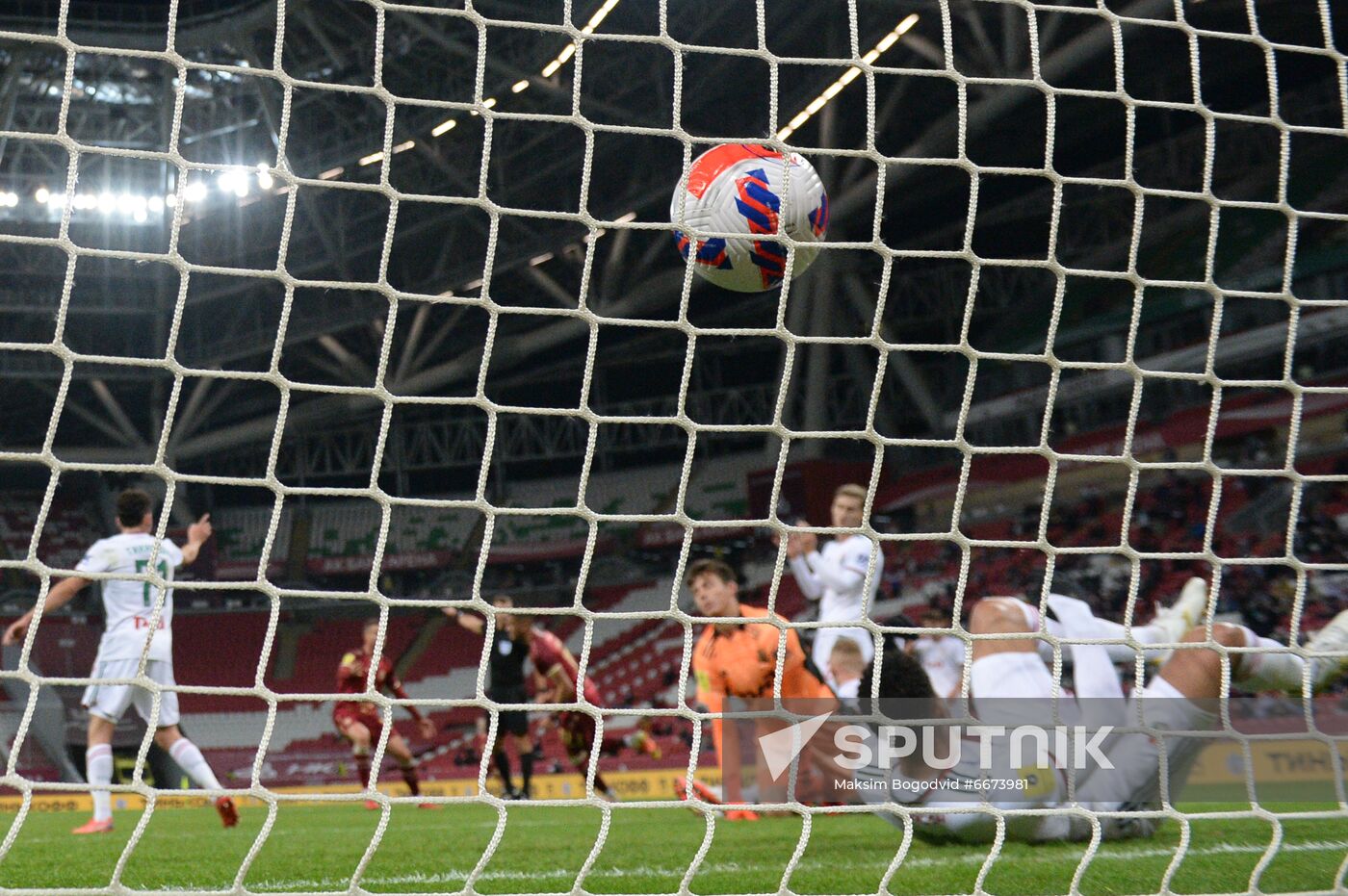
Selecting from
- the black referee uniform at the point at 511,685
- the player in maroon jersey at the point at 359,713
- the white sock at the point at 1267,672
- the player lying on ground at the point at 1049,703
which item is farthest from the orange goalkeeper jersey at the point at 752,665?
the black referee uniform at the point at 511,685

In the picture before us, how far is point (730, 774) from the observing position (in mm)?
5488

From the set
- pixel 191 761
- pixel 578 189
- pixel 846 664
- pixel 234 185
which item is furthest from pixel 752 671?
pixel 234 185

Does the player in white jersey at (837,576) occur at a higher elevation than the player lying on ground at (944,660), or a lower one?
higher

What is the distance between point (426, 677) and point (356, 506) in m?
3.83

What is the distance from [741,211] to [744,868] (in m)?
1.78

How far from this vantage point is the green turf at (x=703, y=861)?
9.77 ft

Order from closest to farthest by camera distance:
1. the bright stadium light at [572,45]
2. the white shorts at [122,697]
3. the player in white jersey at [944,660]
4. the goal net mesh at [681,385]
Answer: the goal net mesh at [681,385] < the white shorts at [122,697] < the player in white jersey at [944,660] < the bright stadium light at [572,45]

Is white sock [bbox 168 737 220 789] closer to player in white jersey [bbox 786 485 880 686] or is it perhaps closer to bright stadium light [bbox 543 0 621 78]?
player in white jersey [bbox 786 485 880 686]

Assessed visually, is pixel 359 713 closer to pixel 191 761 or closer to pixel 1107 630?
pixel 191 761

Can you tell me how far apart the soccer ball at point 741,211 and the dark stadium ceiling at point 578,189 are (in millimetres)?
8340

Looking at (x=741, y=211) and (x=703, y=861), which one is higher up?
(x=741, y=211)

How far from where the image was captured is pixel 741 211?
3.25 metres

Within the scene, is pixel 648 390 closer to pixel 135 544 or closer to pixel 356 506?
pixel 356 506

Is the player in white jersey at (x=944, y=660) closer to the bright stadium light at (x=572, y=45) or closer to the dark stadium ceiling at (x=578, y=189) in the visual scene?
the dark stadium ceiling at (x=578, y=189)
